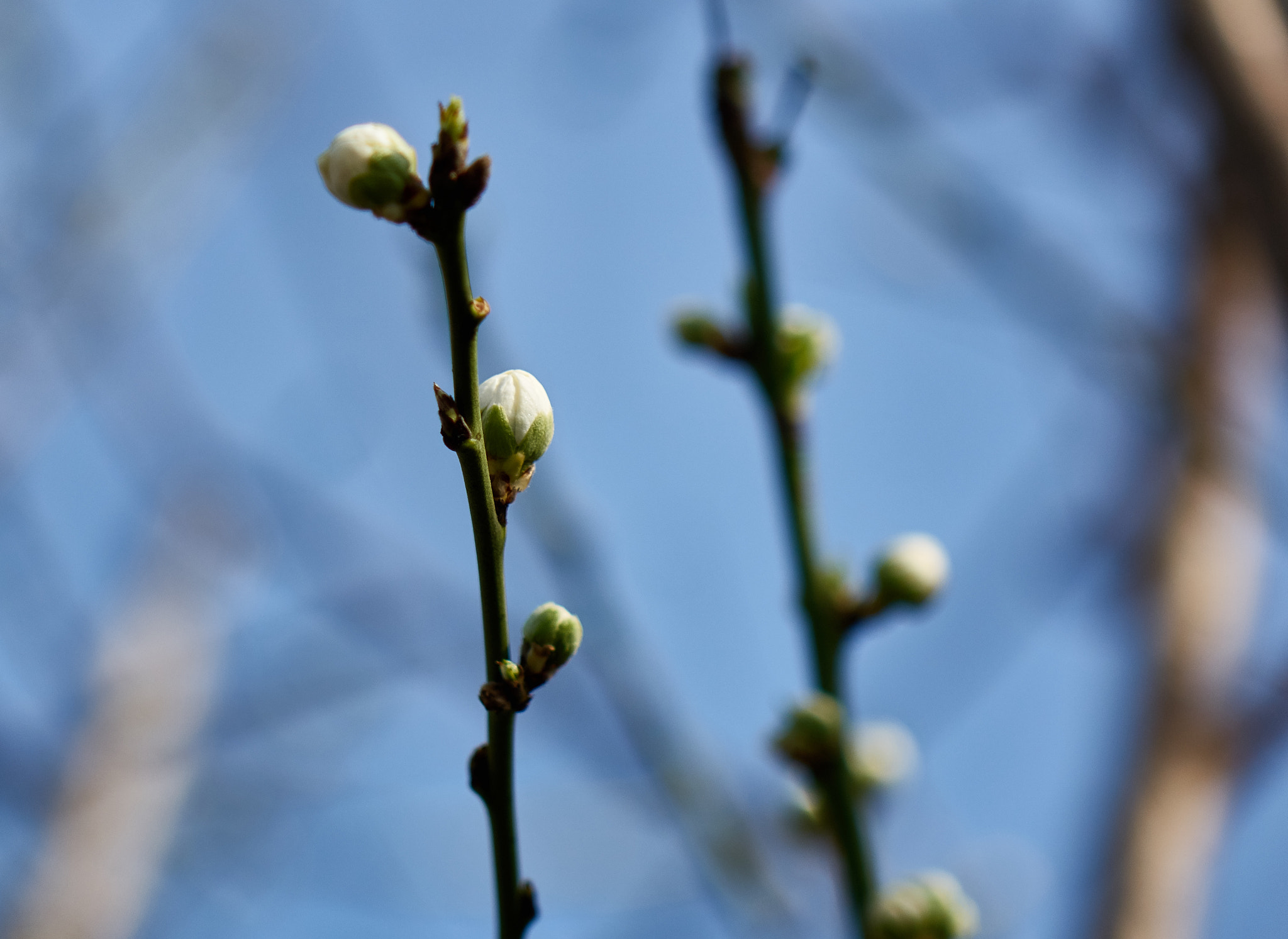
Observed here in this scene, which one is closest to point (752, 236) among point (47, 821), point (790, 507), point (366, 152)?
point (790, 507)

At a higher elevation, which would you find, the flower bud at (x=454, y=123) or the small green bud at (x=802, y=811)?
the flower bud at (x=454, y=123)

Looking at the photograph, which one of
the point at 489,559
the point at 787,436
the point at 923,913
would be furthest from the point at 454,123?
the point at 923,913

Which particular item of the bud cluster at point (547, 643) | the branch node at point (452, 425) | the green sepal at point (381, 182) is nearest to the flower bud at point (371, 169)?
the green sepal at point (381, 182)

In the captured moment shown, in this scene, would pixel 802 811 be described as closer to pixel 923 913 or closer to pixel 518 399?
pixel 923 913

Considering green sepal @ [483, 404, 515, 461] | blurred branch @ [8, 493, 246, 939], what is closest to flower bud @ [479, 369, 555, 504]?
green sepal @ [483, 404, 515, 461]

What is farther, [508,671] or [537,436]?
[537,436]

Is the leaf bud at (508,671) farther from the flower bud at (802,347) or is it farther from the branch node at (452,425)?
the flower bud at (802,347)

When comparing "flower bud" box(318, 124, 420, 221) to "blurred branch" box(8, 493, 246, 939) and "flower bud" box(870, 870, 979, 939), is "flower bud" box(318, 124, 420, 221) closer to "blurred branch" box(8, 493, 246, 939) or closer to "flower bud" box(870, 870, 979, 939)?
"flower bud" box(870, 870, 979, 939)
